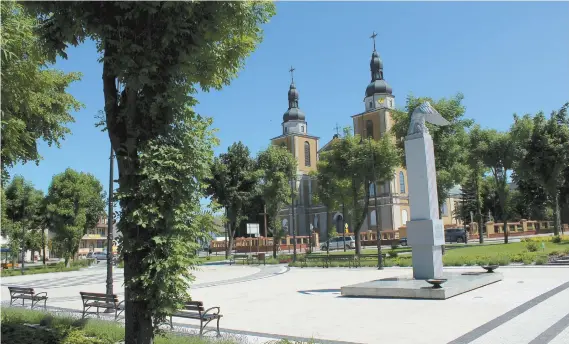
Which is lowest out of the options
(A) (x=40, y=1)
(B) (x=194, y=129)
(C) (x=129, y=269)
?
(C) (x=129, y=269)

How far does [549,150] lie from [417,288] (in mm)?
24306

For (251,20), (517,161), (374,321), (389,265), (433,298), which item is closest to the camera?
(251,20)

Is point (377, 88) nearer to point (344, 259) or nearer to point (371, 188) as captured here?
point (371, 188)

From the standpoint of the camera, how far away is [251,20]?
22.2 feet

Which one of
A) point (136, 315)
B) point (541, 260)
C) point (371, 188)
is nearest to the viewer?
point (136, 315)

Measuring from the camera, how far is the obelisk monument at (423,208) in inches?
615

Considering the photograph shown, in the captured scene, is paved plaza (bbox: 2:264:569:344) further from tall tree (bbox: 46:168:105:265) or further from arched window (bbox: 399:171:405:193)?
arched window (bbox: 399:171:405:193)

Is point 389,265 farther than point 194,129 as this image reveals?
Yes

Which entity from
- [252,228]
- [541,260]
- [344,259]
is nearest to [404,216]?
[252,228]

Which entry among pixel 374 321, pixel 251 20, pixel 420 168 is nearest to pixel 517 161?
pixel 420 168

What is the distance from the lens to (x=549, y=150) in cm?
3231

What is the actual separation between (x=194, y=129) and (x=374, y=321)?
21.1 ft

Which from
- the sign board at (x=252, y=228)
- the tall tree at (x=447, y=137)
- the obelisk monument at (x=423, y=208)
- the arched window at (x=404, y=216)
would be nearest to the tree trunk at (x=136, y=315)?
the obelisk monument at (x=423, y=208)

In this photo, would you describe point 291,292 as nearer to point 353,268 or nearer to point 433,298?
point 433,298
